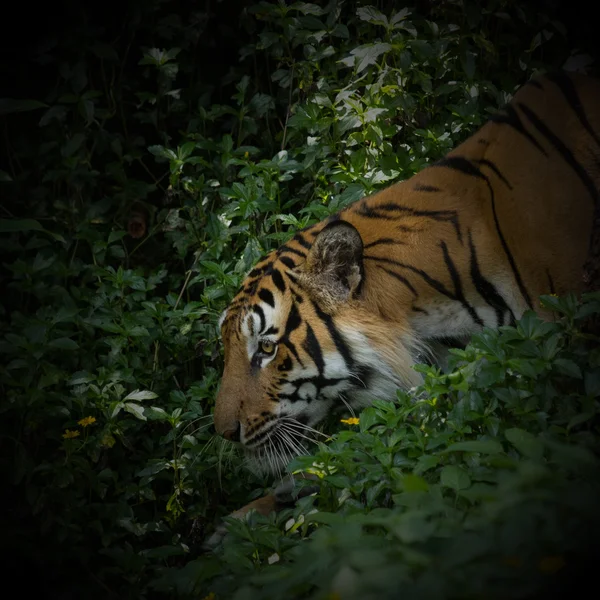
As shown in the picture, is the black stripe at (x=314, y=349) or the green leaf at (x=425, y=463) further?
the black stripe at (x=314, y=349)

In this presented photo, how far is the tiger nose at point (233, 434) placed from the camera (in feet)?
11.7

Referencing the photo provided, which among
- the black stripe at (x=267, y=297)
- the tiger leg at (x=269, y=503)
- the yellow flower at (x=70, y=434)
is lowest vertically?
the tiger leg at (x=269, y=503)

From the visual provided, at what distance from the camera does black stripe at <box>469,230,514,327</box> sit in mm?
3436

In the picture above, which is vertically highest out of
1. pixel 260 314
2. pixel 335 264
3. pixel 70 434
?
pixel 335 264

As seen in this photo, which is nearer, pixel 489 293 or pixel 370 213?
pixel 489 293

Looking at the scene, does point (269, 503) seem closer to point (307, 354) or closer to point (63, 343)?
point (307, 354)

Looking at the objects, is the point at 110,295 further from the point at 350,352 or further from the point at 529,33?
the point at 529,33

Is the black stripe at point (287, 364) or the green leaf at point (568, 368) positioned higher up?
the black stripe at point (287, 364)

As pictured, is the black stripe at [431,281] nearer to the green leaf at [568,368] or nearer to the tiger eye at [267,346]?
the tiger eye at [267,346]

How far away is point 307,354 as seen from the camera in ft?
11.6

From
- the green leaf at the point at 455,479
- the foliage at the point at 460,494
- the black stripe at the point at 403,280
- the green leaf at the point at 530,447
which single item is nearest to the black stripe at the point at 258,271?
the black stripe at the point at 403,280

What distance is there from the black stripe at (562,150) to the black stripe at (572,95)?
13cm

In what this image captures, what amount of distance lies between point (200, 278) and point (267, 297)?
87 centimetres

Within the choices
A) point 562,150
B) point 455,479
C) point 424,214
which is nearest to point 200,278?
point 424,214
